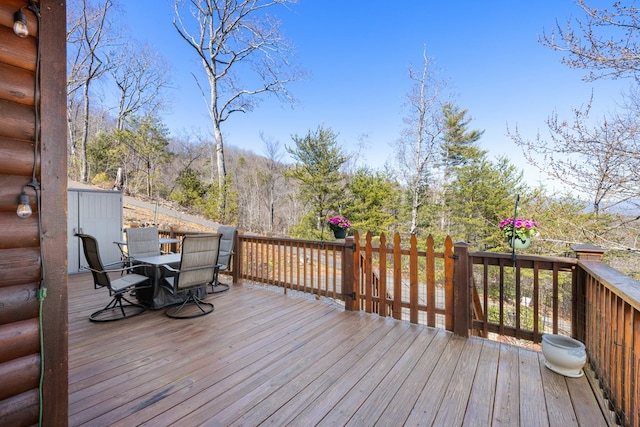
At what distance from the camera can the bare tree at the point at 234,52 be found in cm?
1219

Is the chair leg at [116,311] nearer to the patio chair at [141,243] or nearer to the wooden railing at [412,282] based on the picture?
the patio chair at [141,243]

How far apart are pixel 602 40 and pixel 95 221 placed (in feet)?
29.6

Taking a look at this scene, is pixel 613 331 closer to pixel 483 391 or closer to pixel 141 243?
pixel 483 391

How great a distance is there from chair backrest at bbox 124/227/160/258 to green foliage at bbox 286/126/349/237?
7896 mm

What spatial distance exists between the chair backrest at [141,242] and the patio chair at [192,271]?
0.91m

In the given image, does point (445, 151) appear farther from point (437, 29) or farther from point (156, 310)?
point (156, 310)

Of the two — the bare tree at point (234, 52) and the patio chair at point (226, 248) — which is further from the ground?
the bare tree at point (234, 52)

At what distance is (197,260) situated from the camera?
12.1 ft

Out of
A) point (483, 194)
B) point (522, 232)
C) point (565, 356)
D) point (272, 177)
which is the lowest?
point (565, 356)

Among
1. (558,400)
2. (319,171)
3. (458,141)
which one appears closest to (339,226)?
(558,400)

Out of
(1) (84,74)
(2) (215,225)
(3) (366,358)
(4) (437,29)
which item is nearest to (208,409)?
(3) (366,358)

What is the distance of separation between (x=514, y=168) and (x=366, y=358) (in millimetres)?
14233

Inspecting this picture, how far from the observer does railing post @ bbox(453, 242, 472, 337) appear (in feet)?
10.2

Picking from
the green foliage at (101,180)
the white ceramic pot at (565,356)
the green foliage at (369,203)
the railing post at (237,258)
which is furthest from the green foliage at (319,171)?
the white ceramic pot at (565,356)
